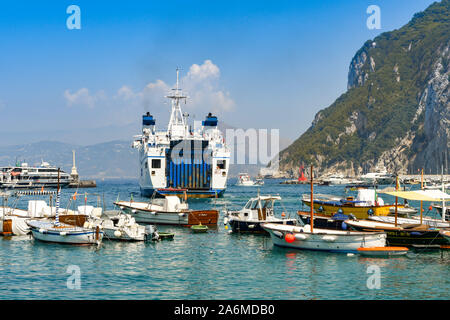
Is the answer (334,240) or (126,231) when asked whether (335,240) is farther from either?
(126,231)

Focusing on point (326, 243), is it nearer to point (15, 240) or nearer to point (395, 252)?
point (395, 252)

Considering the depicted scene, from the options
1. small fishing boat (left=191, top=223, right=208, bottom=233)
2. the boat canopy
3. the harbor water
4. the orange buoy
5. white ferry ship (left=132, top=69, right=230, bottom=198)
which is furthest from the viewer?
white ferry ship (left=132, top=69, right=230, bottom=198)

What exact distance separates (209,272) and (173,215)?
22.7 metres

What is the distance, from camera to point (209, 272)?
30.1 m

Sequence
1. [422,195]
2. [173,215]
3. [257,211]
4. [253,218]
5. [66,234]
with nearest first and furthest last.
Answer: [66,234], [422,195], [253,218], [257,211], [173,215]

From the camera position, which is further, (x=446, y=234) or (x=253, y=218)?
(x=253, y=218)

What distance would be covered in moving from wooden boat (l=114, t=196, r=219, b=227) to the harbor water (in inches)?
453

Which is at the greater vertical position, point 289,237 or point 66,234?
point 66,234

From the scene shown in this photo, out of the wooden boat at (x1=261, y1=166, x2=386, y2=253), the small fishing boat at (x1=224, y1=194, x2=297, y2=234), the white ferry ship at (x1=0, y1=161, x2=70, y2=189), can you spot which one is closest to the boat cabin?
the small fishing boat at (x1=224, y1=194, x2=297, y2=234)

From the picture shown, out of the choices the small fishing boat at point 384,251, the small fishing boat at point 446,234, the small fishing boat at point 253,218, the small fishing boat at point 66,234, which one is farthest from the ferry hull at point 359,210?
the small fishing boat at point 66,234

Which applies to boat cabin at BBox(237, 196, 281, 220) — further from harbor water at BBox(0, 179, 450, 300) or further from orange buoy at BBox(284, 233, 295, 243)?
orange buoy at BBox(284, 233, 295, 243)

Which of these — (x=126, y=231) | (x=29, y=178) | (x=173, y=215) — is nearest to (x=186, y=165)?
(x=173, y=215)

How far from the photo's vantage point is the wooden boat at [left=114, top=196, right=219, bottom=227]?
52.0 m
